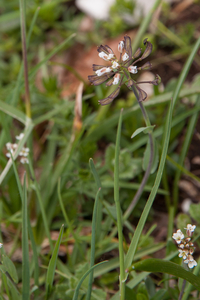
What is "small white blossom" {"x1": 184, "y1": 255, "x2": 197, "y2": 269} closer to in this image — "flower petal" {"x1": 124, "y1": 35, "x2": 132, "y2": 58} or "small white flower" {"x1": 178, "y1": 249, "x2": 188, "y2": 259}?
"small white flower" {"x1": 178, "y1": 249, "x2": 188, "y2": 259}

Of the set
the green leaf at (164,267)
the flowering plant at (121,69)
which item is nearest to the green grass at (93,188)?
the green leaf at (164,267)

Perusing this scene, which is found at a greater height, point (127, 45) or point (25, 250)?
point (127, 45)

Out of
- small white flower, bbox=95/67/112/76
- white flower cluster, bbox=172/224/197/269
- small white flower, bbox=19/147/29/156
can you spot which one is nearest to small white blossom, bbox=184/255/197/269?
white flower cluster, bbox=172/224/197/269

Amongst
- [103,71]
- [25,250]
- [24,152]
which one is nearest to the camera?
[103,71]

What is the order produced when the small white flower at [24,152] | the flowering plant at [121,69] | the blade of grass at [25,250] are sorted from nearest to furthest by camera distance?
1. the flowering plant at [121,69]
2. the blade of grass at [25,250]
3. the small white flower at [24,152]

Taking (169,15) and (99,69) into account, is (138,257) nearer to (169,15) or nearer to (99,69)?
(99,69)

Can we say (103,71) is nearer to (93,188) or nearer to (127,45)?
(127,45)

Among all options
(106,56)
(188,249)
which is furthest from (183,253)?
(106,56)

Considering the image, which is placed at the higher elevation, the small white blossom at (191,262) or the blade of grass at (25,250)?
the blade of grass at (25,250)

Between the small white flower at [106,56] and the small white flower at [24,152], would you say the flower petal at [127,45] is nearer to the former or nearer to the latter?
the small white flower at [106,56]

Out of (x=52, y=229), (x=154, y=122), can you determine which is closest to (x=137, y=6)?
(x=154, y=122)

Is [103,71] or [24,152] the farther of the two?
[24,152]
